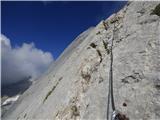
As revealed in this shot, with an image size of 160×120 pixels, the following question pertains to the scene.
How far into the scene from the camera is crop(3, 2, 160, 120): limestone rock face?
14.1 meters

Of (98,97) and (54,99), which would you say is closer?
(98,97)

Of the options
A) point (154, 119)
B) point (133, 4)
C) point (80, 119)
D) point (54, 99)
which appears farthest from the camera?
point (133, 4)

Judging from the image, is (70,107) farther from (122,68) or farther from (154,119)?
(154,119)

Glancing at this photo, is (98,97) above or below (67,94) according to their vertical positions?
below

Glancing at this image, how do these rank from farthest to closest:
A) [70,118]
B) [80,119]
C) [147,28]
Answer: [147,28], [70,118], [80,119]

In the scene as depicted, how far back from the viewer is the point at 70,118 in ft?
54.0

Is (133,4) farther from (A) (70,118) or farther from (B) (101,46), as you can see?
(A) (70,118)

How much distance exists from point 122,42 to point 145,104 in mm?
6170

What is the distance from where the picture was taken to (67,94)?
19.1 metres

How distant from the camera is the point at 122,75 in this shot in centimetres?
1577

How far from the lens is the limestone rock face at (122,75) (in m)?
14.1

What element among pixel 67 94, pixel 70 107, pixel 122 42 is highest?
pixel 122 42

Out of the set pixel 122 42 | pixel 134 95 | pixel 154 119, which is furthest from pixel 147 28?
pixel 154 119

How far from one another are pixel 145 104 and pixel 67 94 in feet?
22.6
